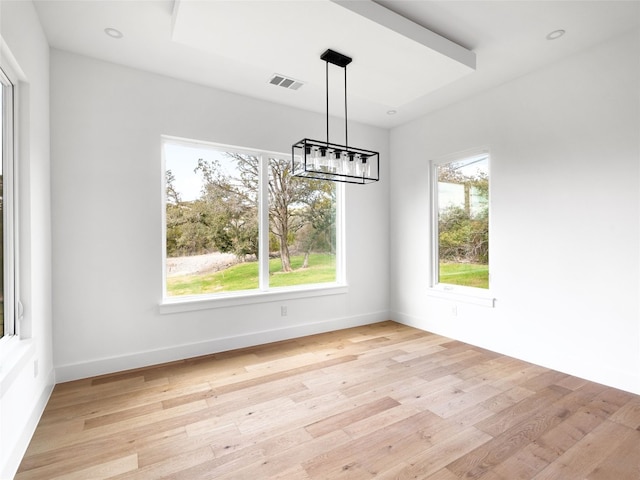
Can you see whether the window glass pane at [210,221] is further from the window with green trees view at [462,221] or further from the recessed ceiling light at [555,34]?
the recessed ceiling light at [555,34]

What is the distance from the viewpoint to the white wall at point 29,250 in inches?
71.3

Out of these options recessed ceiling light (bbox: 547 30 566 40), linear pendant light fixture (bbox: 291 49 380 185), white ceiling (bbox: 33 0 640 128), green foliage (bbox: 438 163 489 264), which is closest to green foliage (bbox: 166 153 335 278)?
white ceiling (bbox: 33 0 640 128)

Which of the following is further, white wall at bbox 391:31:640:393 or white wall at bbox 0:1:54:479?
white wall at bbox 391:31:640:393

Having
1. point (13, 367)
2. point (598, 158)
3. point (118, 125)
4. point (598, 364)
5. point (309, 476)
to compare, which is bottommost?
point (309, 476)

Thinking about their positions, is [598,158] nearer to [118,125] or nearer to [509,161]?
[509,161]

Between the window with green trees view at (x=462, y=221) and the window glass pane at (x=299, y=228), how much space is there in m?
1.38

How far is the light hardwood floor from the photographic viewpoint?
183cm

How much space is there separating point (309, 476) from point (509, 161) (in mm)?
3337

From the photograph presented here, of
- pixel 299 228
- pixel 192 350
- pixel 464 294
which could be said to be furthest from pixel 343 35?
pixel 192 350

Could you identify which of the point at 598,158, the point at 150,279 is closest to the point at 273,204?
the point at 150,279

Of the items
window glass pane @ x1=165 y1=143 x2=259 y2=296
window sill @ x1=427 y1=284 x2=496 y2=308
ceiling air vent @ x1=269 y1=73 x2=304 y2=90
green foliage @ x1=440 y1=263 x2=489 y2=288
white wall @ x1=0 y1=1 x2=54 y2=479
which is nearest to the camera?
white wall @ x1=0 y1=1 x2=54 y2=479

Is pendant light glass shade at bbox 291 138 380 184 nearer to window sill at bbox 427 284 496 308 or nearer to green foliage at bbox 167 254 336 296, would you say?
green foliage at bbox 167 254 336 296

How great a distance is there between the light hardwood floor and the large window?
32.3 inches

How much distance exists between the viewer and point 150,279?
3.25 m
